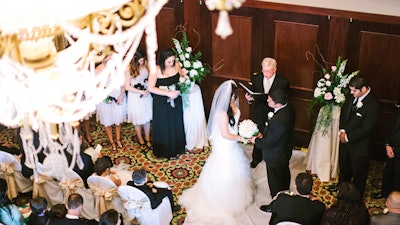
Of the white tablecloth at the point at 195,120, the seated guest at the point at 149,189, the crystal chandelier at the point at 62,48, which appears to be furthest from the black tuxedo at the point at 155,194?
the crystal chandelier at the point at 62,48

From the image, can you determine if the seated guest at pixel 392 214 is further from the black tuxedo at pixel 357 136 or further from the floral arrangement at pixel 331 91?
the floral arrangement at pixel 331 91

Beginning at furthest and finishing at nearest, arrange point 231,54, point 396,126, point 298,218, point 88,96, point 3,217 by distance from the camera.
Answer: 1. point 231,54
2. point 396,126
3. point 3,217
4. point 298,218
5. point 88,96

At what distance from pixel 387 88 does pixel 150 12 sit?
6.41m

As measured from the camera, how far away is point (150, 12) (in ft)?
8.20

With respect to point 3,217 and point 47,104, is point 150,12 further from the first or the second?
point 3,217

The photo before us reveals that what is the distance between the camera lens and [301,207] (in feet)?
20.5

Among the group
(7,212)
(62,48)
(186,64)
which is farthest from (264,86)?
(62,48)

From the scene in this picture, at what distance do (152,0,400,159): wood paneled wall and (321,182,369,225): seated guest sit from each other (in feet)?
8.70

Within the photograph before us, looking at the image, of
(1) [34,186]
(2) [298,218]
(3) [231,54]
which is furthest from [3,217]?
(3) [231,54]

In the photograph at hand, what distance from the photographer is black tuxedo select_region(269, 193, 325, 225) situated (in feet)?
20.5

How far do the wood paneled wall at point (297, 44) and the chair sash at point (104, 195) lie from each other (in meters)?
2.92

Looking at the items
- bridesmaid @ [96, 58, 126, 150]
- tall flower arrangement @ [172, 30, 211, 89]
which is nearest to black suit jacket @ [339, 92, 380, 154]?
tall flower arrangement @ [172, 30, 211, 89]

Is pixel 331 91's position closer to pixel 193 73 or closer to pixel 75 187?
pixel 193 73

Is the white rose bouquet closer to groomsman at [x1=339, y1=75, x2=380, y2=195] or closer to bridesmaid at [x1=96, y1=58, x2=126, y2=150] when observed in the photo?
bridesmaid at [x1=96, y1=58, x2=126, y2=150]
